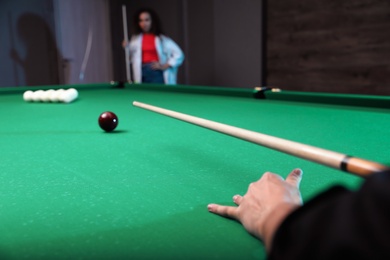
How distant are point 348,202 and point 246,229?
0.33 meters

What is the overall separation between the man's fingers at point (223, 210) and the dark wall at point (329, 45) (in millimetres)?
3801

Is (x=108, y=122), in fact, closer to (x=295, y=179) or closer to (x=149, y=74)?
(x=295, y=179)

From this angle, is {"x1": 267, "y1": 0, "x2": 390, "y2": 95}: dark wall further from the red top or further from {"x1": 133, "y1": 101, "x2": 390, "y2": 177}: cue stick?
{"x1": 133, "y1": 101, "x2": 390, "y2": 177}: cue stick

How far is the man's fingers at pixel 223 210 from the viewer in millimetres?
753

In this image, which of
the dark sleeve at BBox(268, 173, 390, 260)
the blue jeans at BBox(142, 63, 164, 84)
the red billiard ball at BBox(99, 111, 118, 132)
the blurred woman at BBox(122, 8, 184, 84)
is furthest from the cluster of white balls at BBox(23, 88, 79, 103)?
the dark sleeve at BBox(268, 173, 390, 260)

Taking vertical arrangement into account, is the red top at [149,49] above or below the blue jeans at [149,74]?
above

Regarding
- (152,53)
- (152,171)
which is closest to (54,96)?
(152,171)

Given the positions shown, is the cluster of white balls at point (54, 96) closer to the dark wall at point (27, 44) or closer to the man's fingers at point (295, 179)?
the man's fingers at point (295, 179)

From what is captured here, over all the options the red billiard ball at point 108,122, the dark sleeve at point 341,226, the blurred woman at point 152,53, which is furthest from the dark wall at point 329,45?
the dark sleeve at point 341,226

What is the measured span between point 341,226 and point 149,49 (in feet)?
16.3

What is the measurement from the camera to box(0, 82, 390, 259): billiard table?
2.22 feet

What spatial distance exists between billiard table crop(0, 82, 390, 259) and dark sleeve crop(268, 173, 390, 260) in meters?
0.19

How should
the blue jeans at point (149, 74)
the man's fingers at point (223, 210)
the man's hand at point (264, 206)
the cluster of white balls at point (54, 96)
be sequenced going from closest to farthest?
1. the man's hand at point (264, 206)
2. the man's fingers at point (223, 210)
3. the cluster of white balls at point (54, 96)
4. the blue jeans at point (149, 74)

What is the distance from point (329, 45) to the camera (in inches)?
177
